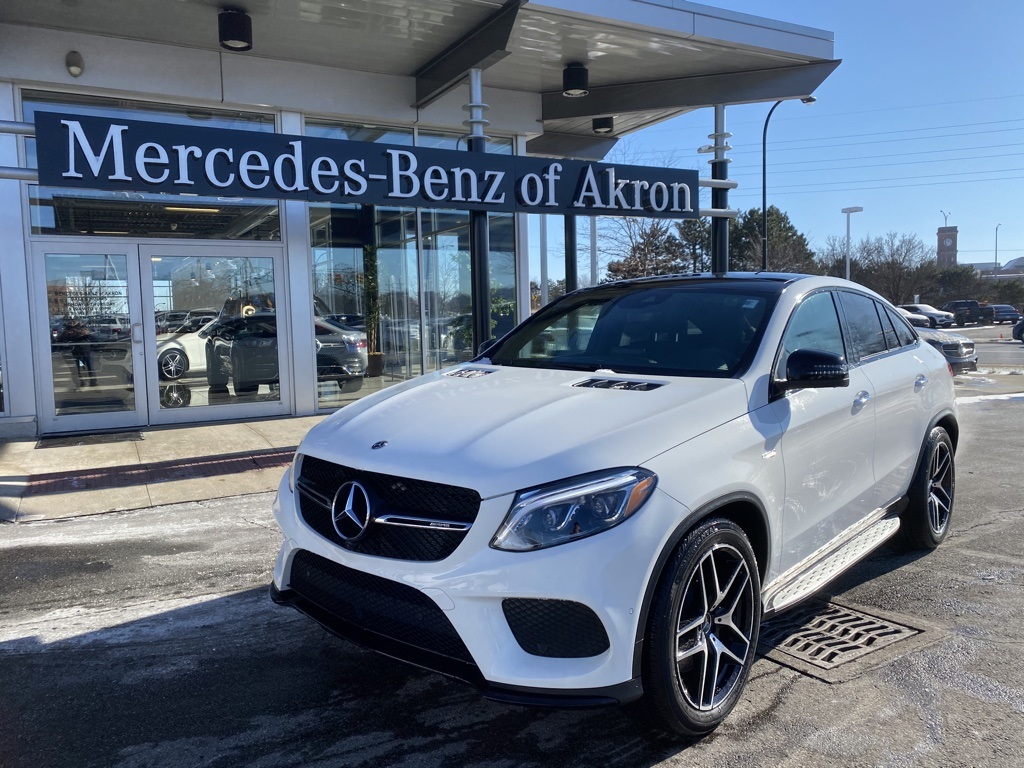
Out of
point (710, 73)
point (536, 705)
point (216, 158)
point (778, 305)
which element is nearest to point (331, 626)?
point (536, 705)

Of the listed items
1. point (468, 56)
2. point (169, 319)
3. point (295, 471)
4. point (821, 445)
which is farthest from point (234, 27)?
point (821, 445)

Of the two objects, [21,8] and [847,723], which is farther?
[21,8]

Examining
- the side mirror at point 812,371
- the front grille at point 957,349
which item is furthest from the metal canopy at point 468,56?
the front grille at point 957,349

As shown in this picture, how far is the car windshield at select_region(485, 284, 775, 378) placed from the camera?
374 cm

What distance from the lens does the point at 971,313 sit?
167 feet

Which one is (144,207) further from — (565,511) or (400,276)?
(565,511)

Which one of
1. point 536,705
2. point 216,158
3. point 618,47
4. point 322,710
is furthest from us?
point 618,47

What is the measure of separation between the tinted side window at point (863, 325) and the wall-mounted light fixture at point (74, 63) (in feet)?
30.1

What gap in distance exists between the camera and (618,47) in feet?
33.9

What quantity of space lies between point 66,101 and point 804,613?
998 centimetres

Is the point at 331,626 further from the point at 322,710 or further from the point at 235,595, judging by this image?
the point at 235,595

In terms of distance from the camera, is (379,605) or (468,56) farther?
(468,56)

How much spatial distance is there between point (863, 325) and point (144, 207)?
8.75 meters

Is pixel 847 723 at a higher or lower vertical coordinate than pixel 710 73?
lower
